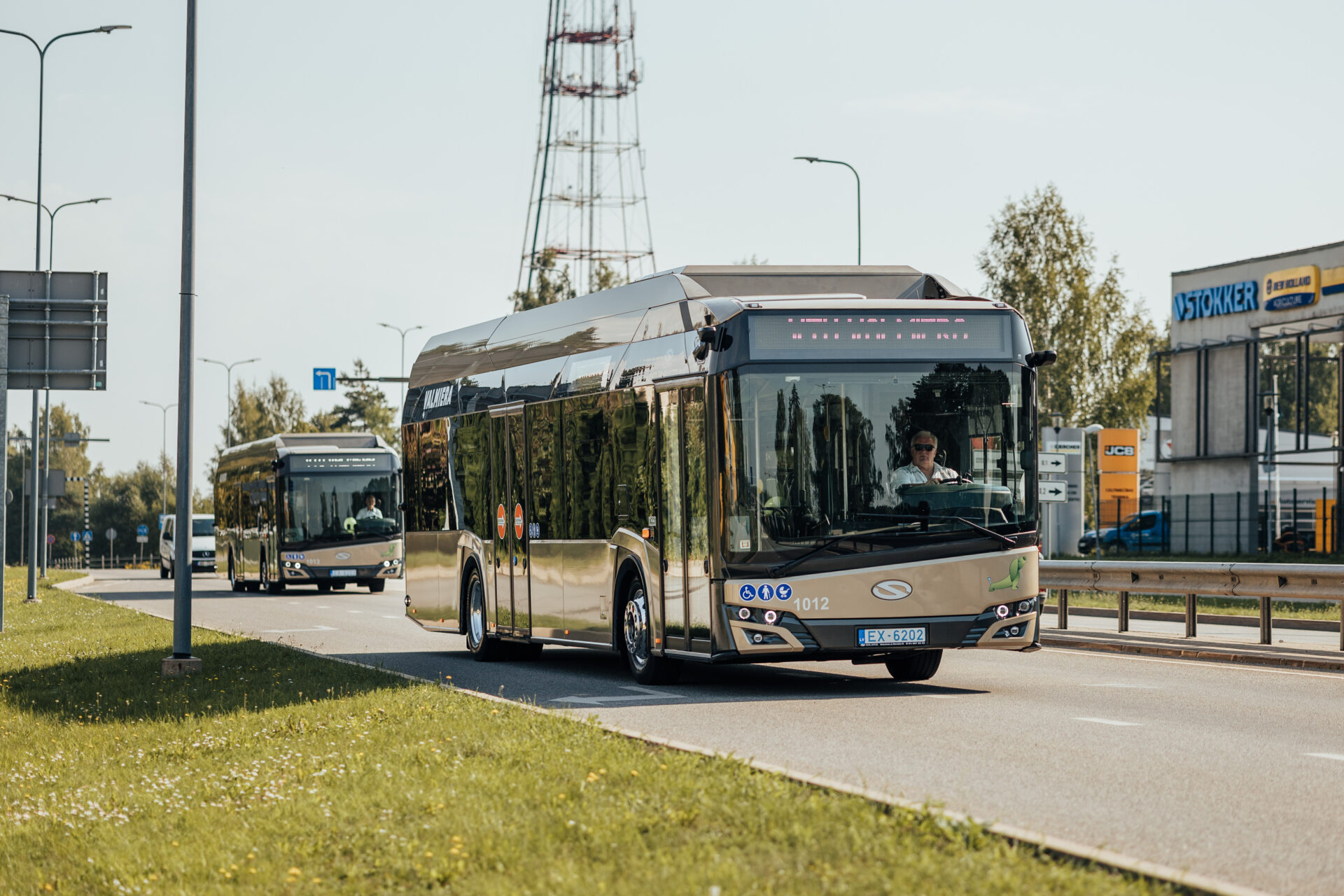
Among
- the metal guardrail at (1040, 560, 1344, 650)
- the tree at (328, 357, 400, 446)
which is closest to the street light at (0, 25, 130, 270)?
the metal guardrail at (1040, 560, 1344, 650)

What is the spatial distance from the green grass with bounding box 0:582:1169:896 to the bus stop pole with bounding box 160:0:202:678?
130 inches

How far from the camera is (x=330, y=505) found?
39.8 m

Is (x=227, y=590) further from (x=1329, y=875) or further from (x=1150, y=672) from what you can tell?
(x=1329, y=875)

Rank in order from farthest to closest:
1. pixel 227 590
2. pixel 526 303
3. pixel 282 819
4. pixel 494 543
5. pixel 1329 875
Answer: pixel 526 303, pixel 227 590, pixel 494 543, pixel 282 819, pixel 1329 875

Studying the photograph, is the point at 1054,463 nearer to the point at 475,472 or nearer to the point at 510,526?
the point at 475,472

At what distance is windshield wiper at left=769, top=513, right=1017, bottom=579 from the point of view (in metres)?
13.5

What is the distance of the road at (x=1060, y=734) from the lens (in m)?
7.74

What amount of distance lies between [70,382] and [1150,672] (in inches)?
596

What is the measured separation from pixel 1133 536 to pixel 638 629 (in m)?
37.4

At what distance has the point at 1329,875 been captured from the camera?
22.4 ft

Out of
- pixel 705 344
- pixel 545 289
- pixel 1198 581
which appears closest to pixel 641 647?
pixel 705 344

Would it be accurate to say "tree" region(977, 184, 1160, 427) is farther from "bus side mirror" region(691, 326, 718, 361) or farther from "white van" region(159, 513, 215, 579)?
"bus side mirror" region(691, 326, 718, 361)

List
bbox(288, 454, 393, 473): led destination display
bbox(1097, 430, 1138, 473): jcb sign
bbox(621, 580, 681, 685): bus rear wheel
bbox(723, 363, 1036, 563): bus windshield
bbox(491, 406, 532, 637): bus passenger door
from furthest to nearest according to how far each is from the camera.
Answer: bbox(1097, 430, 1138, 473): jcb sign < bbox(288, 454, 393, 473): led destination display < bbox(491, 406, 532, 637): bus passenger door < bbox(621, 580, 681, 685): bus rear wheel < bbox(723, 363, 1036, 563): bus windshield

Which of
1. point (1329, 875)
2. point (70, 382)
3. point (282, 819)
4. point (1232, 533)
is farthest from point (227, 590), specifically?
point (1329, 875)
